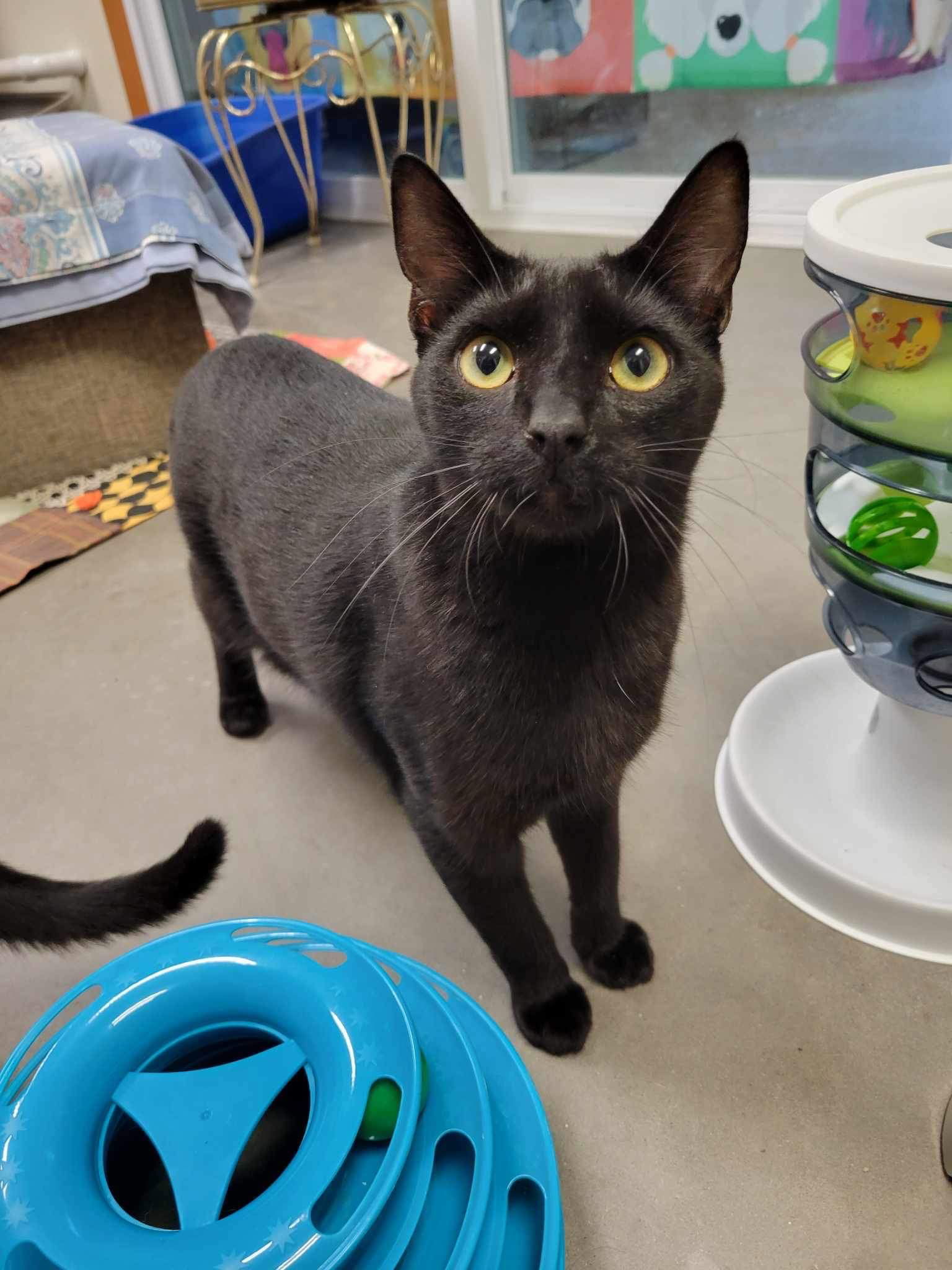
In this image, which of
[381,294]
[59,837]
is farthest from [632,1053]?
[381,294]

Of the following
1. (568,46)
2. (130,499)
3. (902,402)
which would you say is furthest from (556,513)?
(568,46)

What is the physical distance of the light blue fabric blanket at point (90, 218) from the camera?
1.74m

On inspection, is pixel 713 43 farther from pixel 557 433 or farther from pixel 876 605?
pixel 557 433

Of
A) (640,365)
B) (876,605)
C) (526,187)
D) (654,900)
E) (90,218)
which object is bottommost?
(654,900)

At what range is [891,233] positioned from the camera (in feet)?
2.64

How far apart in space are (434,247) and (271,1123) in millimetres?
708

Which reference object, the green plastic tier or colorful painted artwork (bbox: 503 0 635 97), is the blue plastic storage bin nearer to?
colorful painted artwork (bbox: 503 0 635 97)

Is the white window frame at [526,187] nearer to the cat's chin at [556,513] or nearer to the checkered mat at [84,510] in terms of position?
the checkered mat at [84,510]

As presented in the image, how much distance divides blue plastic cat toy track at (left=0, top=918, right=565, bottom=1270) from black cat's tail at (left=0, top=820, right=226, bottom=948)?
40 millimetres

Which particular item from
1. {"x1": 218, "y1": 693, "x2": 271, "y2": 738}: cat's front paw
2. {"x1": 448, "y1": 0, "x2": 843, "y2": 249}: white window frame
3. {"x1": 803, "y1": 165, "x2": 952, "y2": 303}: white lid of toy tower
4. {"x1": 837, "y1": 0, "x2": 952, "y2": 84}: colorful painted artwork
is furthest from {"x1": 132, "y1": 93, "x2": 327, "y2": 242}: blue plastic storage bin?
{"x1": 803, "y1": 165, "x2": 952, "y2": 303}: white lid of toy tower

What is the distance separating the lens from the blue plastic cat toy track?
0.62m

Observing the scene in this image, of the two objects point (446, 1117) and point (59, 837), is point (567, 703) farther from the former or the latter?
point (59, 837)

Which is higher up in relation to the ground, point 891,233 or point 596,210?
point 891,233

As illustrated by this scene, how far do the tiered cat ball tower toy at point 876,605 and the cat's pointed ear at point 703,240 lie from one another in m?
0.14
